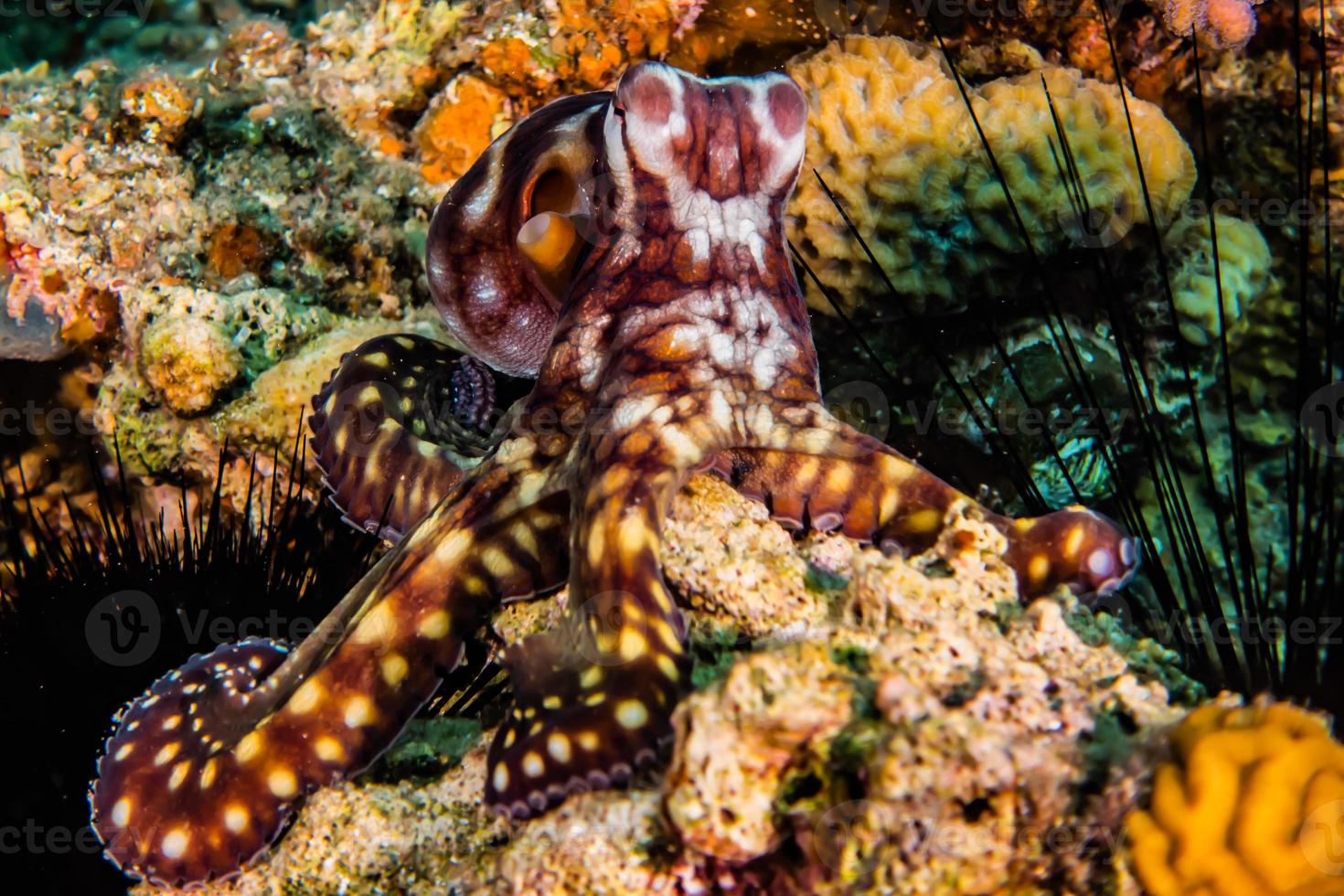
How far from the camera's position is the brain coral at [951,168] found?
12.1 feet

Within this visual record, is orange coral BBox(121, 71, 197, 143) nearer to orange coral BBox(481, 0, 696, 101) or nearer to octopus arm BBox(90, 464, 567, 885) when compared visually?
orange coral BBox(481, 0, 696, 101)

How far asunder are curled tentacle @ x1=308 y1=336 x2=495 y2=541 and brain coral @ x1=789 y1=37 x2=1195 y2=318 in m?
1.86

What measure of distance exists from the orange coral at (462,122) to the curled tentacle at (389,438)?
5.12 ft

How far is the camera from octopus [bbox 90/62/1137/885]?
84.4 inches

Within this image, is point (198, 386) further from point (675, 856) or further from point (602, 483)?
point (675, 856)

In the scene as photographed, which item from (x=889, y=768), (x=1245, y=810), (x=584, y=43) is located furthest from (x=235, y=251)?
(x=1245, y=810)

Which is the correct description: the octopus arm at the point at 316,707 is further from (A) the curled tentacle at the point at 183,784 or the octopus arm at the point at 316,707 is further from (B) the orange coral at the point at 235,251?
(B) the orange coral at the point at 235,251

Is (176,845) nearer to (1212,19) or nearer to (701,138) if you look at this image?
(701,138)

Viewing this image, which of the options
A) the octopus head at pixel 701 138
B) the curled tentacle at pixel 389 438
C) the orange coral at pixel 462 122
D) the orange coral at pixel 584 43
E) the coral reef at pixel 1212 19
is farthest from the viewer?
the orange coral at pixel 462 122

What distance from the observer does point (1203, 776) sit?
149 cm

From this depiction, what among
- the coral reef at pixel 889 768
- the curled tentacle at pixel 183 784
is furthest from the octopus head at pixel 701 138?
the curled tentacle at pixel 183 784

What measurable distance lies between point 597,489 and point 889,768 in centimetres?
95

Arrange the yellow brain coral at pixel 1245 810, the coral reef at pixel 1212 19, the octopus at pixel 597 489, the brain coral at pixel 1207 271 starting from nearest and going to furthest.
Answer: the yellow brain coral at pixel 1245 810
the octopus at pixel 597 489
the coral reef at pixel 1212 19
the brain coral at pixel 1207 271

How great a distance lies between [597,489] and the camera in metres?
2.08
